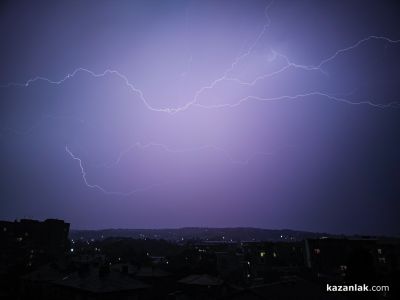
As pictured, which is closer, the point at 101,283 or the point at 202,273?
the point at 101,283

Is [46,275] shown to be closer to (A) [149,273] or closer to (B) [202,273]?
(A) [149,273]

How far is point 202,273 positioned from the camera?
47844 millimetres

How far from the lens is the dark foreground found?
25.5 m

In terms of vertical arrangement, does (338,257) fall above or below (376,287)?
below

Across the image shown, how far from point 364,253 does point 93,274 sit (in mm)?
26023

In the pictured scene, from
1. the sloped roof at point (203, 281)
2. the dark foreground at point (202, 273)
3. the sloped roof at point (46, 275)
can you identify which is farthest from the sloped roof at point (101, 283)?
the sloped roof at point (203, 281)

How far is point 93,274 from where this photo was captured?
3353 centimetres

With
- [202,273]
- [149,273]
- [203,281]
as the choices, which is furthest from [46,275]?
[202,273]

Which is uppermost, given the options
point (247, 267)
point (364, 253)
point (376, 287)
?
point (364, 253)

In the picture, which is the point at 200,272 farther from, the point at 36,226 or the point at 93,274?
the point at 36,226

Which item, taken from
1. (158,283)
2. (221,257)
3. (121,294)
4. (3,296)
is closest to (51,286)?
(3,296)

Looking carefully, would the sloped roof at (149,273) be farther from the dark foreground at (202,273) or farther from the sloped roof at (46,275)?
the sloped roof at (46,275)

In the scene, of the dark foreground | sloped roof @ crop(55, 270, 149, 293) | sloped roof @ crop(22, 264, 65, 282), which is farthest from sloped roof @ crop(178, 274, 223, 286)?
sloped roof @ crop(22, 264, 65, 282)

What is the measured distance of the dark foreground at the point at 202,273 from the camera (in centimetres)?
2545
